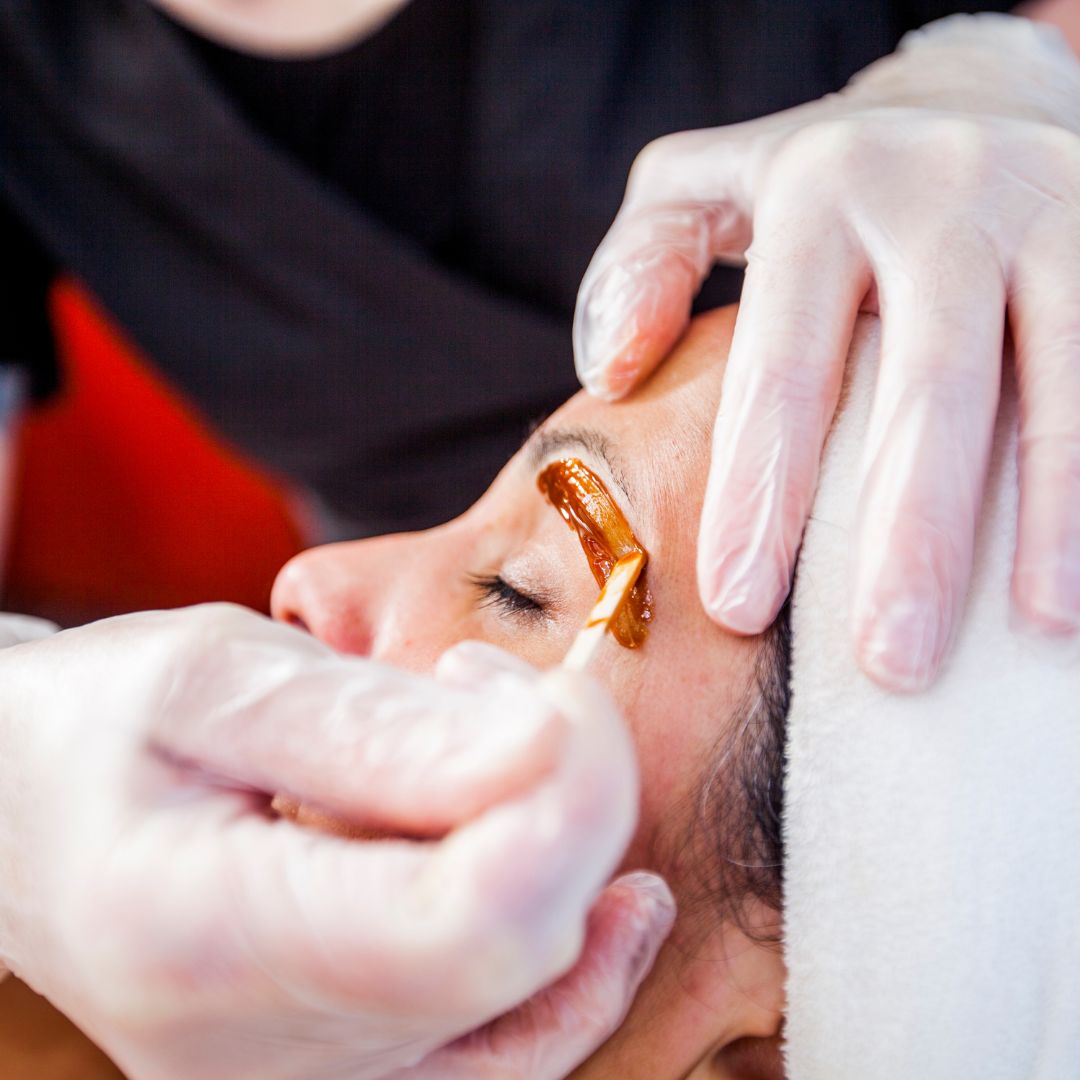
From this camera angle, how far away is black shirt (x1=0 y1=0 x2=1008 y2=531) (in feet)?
4.62

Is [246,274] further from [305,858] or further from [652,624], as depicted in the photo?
[305,858]

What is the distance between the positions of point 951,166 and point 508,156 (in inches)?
27.1

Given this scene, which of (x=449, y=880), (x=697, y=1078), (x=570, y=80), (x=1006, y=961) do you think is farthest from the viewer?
(x=570, y=80)

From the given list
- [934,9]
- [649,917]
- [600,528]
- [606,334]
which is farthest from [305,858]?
[934,9]

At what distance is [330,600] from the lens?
A: 1010mm

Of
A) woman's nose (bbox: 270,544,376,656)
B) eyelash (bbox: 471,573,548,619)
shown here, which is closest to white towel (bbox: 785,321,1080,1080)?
eyelash (bbox: 471,573,548,619)

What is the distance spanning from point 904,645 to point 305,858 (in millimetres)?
442

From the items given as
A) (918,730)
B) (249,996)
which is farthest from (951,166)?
(249,996)

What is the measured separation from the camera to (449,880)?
573 millimetres

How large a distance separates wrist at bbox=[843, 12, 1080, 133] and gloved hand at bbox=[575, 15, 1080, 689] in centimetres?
5

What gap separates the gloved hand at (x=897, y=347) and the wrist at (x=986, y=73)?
49 mm

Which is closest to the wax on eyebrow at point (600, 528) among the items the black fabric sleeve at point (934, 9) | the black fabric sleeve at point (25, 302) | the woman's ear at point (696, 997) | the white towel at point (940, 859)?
the white towel at point (940, 859)

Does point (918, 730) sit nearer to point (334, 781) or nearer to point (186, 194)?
point (334, 781)

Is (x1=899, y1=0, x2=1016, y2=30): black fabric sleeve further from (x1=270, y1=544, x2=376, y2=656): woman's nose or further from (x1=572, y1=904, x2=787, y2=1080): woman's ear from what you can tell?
(x1=572, y1=904, x2=787, y2=1080): woman's ear
